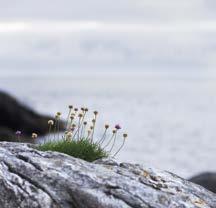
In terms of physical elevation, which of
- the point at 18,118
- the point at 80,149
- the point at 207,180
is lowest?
the point at 80,149

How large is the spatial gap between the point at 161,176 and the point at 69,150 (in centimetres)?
151

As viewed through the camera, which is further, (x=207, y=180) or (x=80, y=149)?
(x=207, y=180)

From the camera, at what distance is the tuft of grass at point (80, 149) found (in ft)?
36.2

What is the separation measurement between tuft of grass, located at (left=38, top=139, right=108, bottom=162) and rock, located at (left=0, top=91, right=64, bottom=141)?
41.9m

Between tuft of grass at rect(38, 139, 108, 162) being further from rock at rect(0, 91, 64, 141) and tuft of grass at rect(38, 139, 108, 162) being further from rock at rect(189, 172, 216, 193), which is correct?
rock at rect(0, 91, 64, 141)

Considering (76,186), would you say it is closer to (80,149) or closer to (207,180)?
(80,149)

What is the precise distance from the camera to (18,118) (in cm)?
5597

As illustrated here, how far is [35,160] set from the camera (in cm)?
981

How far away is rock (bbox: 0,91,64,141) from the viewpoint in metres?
54.9

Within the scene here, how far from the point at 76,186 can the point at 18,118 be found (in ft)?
154

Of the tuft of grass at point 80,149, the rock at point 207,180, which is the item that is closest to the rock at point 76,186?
the tuft of grass at point 80,149

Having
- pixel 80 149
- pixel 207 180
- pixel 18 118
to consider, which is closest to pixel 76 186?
pixel 80 149

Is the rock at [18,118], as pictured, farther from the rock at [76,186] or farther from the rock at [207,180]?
the rock at [76,186]

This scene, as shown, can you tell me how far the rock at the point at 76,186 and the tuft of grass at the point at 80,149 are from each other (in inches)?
30.4
